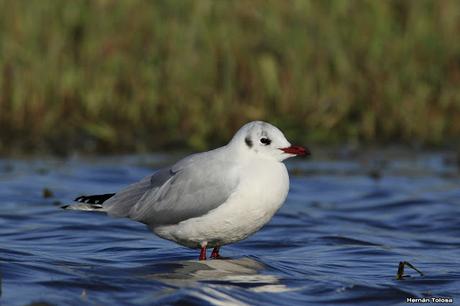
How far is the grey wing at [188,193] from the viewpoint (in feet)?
21.5

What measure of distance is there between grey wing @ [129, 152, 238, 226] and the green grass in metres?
4.72

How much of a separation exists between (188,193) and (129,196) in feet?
1.91

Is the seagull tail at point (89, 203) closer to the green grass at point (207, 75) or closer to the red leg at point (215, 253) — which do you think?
the red leg at point (215, 253)

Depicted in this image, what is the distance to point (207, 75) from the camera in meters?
12.1

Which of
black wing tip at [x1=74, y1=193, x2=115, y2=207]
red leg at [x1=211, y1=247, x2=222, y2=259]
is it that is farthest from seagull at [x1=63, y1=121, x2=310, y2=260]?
black wing tip at [x1=74, y1=193, x2=115, y2=207]

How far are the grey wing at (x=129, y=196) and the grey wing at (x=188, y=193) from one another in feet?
0.16

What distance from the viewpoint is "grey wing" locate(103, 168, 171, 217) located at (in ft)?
23.2

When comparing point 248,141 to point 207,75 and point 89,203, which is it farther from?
point 207,75

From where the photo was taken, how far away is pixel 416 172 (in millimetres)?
11133

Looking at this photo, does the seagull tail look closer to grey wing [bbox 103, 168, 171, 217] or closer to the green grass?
grey wing [bbox 103, 168, 171, 217]

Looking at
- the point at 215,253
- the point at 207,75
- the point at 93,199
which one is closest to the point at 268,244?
the point at 215,253

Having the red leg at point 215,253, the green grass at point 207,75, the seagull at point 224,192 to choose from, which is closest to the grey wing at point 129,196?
the seagull at point 224,192

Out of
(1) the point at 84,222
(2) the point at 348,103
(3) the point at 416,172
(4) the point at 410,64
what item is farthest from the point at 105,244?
(4) the point at 410,64

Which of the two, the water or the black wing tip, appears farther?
the black wing tip
